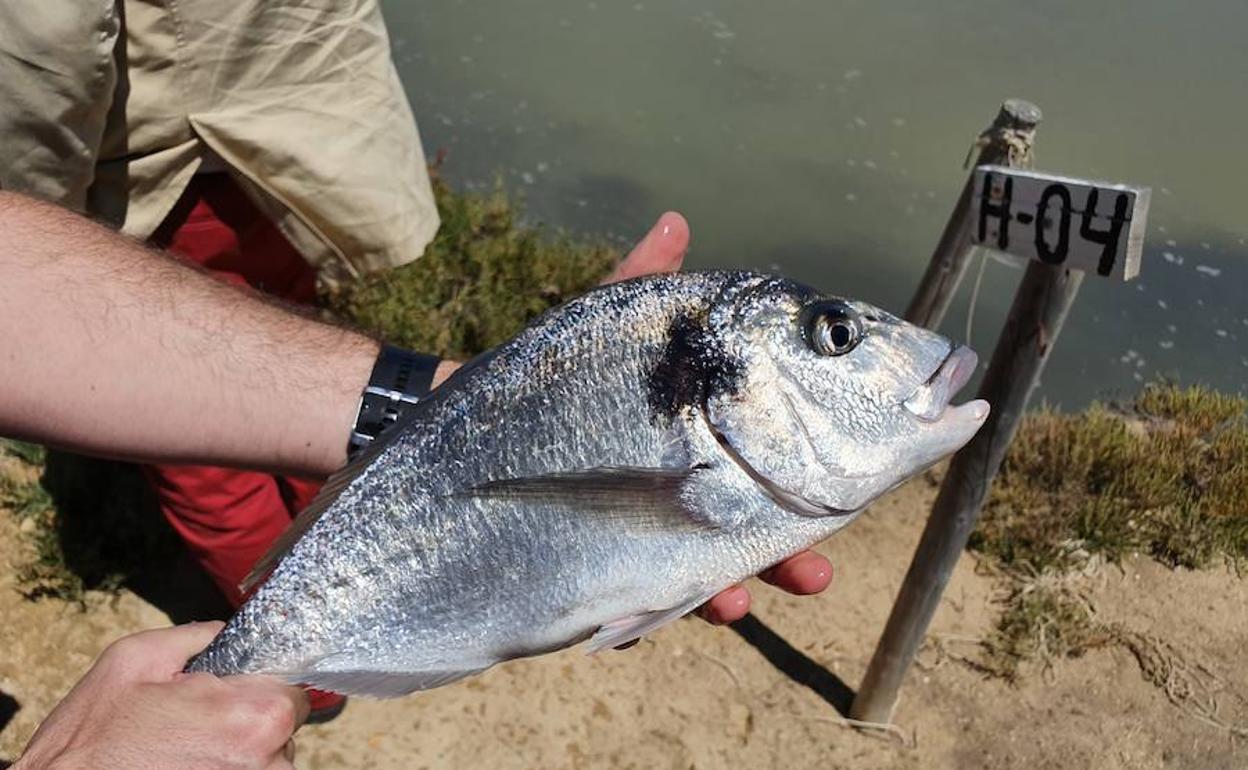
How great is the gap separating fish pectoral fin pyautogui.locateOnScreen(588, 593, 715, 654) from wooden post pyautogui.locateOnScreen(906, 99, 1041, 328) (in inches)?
79.4

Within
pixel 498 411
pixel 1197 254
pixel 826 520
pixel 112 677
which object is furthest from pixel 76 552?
pixel 1197 254

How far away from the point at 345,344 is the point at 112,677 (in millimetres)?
893

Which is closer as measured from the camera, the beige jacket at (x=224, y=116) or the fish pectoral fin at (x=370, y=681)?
the fish pectoral fin at (x=370, y=681)

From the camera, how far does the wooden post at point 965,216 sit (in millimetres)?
3812

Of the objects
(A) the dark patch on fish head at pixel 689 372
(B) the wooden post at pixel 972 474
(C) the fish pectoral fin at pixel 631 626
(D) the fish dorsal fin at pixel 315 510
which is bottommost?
(B) the wooden post at pixel 972 474

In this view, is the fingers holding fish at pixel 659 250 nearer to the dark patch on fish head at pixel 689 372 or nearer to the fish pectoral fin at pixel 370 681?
the dark patch on fish head at pixel 689 372

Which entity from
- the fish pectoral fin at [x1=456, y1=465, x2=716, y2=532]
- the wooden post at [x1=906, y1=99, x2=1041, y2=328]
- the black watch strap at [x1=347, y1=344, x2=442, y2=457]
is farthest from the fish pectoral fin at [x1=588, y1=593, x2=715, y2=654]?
the wooden post at [x1=906, y1=99, x2=1041, y2=328]

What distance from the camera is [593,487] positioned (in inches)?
77.6

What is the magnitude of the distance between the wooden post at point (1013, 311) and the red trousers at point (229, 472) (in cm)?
207

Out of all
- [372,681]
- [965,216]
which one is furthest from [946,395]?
[965,216]

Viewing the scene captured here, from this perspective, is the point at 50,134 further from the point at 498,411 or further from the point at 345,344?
the point at 498,411

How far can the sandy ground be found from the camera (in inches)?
156

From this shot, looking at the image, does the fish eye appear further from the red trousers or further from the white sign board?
the red trousers

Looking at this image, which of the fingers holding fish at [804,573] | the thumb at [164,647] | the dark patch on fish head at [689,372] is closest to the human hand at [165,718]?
the thumb at [164,647]
